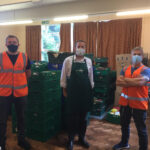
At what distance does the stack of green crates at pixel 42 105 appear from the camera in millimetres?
2850

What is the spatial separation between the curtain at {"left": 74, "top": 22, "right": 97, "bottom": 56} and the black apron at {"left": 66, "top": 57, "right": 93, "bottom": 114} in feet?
12.7

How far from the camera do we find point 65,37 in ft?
22.4

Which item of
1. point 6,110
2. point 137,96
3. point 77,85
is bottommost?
point 6,110

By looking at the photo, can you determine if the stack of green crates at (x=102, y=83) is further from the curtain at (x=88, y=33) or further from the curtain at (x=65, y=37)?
the curtain at (x=65, y=37)

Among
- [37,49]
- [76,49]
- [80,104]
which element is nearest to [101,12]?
[37,49]

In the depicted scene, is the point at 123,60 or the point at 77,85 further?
the point at 123,60

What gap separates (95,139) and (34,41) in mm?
5613

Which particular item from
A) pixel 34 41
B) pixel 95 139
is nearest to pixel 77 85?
pixel 95 139

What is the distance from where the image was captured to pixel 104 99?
4.63 meters

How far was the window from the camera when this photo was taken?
288 inches

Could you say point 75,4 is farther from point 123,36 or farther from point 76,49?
point 76,49

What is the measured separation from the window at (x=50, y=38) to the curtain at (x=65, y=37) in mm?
400

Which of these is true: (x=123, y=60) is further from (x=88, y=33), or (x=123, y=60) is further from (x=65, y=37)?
(x=65, y=37)

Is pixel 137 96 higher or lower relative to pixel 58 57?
lower
